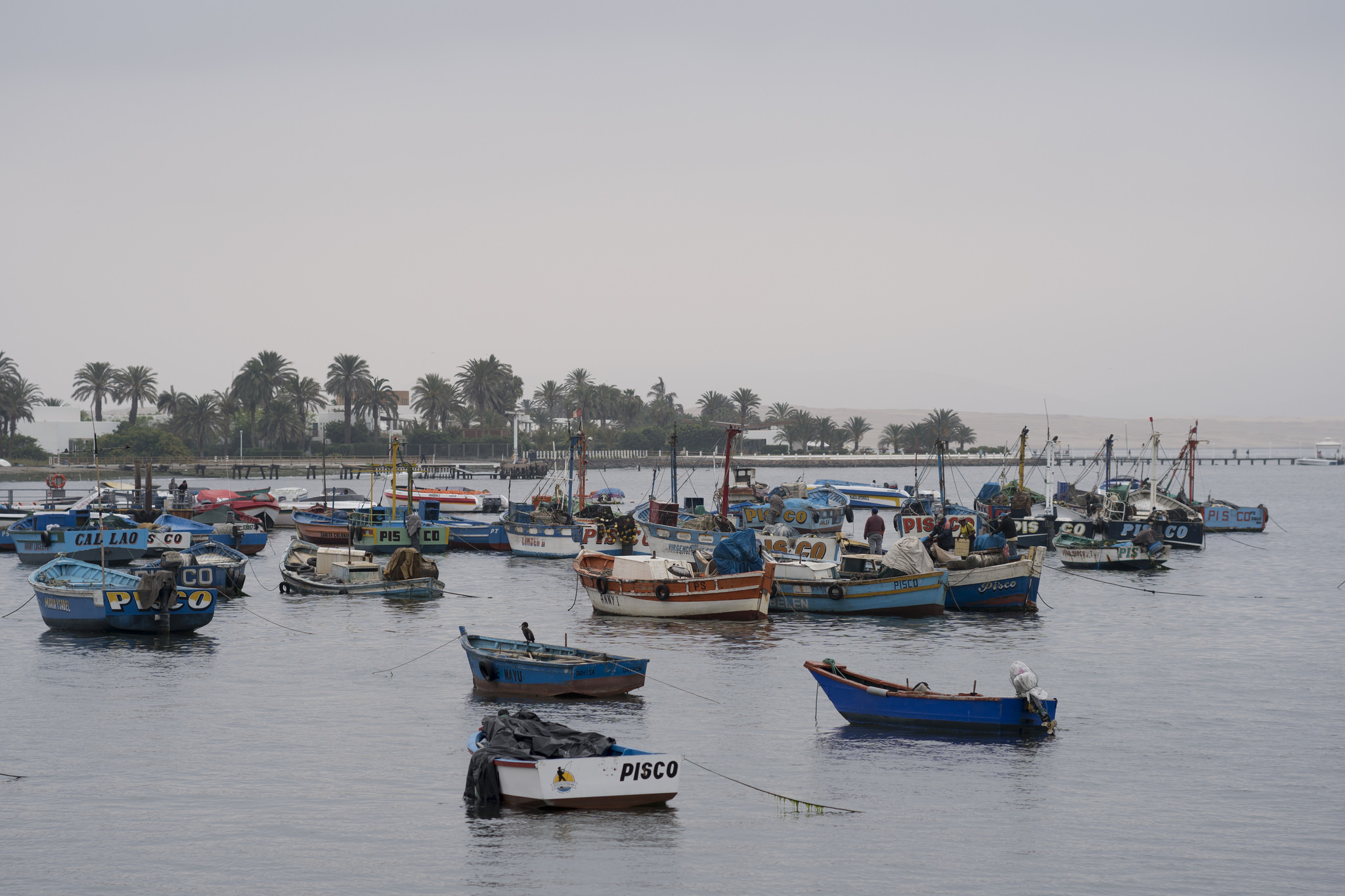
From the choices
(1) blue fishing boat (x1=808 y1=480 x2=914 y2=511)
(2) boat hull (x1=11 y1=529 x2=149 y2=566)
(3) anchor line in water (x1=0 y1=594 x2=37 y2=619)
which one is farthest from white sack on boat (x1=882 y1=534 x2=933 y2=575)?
(1) blue fishing boat (x1=808 y1=480 x2=914 y2=511)

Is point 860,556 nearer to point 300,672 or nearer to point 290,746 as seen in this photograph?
point 300,672

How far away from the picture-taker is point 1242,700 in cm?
3170

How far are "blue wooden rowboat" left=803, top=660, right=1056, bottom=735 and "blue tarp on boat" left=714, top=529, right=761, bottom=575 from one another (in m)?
15.2

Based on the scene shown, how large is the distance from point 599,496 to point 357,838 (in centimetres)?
7907

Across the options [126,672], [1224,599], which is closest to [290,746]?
[126,672]

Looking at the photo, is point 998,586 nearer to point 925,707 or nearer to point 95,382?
point 925,707

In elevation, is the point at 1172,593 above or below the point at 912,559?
below

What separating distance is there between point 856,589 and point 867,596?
0.45 metres

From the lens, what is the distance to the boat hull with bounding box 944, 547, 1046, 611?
45.6 metres

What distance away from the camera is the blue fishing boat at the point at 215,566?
44344 millimetres

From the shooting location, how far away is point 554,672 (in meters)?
28.7

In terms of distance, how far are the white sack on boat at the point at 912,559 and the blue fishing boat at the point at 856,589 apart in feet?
0.93

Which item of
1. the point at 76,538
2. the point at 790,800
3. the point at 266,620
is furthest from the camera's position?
the point at 76,538

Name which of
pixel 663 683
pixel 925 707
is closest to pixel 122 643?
pixel 663 683
